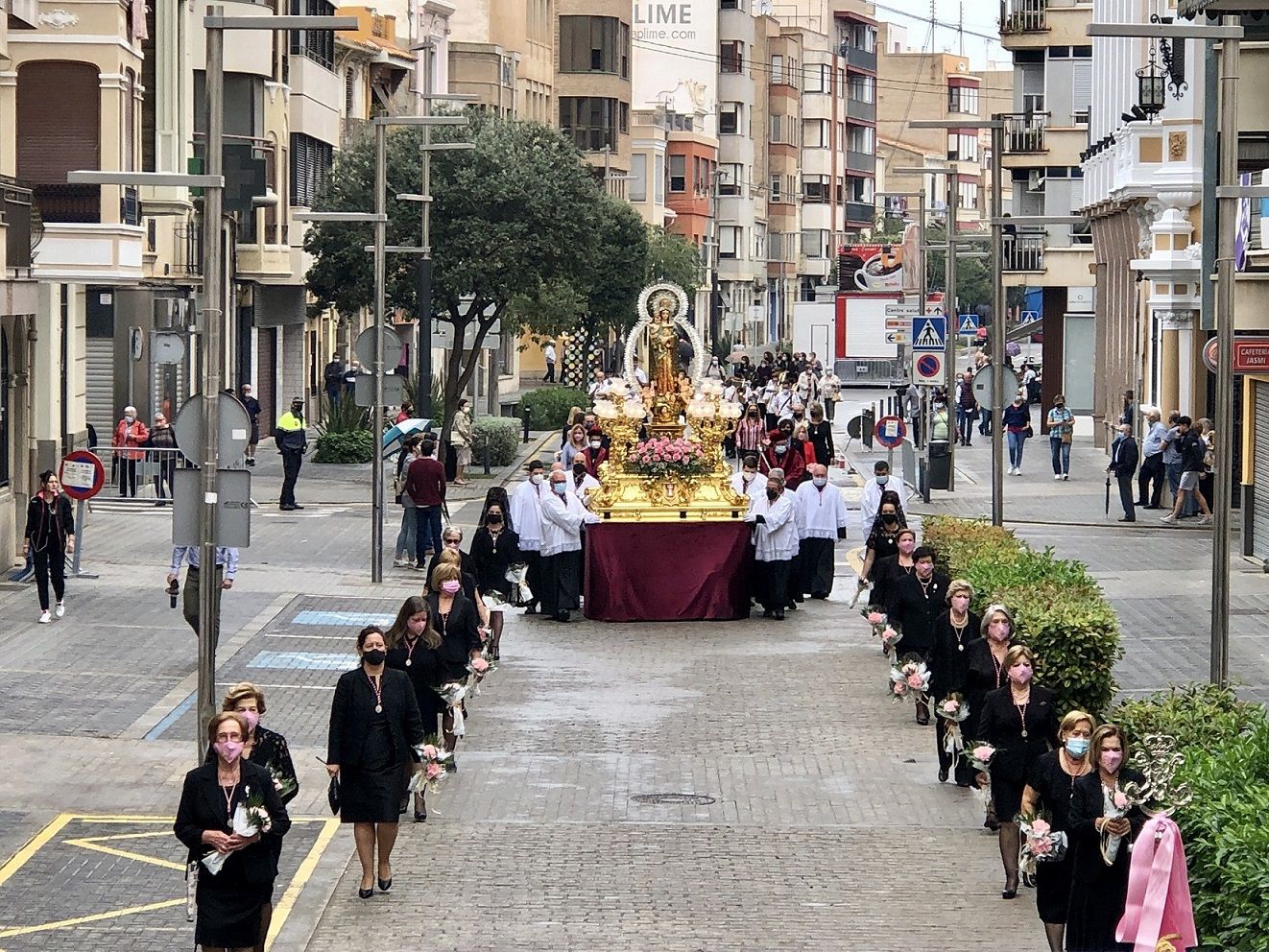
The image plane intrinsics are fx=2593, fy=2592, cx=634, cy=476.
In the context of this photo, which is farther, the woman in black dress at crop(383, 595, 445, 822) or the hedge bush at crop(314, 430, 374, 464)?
the hedge bush at crop(314, 430, 374, 464)

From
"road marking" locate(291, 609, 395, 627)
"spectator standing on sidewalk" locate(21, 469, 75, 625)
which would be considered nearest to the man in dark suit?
"road marking" locate(291, 609, 395, 627)

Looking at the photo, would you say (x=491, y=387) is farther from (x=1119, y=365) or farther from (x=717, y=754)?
(x=717, y=754)

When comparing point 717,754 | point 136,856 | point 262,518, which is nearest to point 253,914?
point 136,856

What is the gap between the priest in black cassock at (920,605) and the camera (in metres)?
19.7

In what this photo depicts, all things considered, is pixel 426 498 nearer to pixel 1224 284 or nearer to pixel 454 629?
pixel 454 629

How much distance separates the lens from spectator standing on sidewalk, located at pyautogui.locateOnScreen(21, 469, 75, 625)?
2466cm

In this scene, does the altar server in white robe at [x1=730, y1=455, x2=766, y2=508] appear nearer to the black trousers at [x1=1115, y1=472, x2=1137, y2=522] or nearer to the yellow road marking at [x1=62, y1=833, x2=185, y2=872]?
the black trousers at [x1=1115, y1=472, x2=1137, y2=522]

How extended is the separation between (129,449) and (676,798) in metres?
23.3

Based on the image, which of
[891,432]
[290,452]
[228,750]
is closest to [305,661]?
[228,750]

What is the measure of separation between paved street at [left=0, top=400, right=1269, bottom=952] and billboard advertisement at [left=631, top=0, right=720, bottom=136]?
323 ft

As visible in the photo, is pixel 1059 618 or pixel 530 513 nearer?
pixel 1059 618

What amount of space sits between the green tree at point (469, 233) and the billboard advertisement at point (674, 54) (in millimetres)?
77067

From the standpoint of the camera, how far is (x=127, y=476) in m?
39.3

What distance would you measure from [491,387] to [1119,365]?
50.9ft
